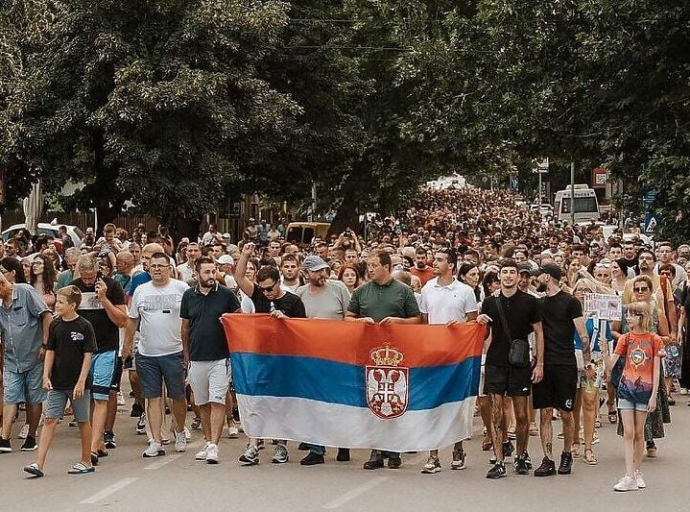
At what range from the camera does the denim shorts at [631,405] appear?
1123 cm

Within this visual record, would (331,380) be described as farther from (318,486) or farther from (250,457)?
(318,486)

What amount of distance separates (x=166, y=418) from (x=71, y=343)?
376 centimetres

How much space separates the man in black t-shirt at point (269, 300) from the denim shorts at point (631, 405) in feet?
10.1

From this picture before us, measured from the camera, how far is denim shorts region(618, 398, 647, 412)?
11234 mm

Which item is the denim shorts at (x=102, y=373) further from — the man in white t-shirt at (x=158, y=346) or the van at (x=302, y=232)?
the van at (x=302, y=232)

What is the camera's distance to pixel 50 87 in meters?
30.6

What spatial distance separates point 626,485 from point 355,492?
7.07ft

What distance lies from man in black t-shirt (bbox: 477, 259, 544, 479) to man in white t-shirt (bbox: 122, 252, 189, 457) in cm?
291

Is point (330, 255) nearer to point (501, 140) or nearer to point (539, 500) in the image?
point (539, 500)

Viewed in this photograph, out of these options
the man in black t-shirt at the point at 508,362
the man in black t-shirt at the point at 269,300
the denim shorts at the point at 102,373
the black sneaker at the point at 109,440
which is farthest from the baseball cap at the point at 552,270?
the black sneaker at the point at 109,440

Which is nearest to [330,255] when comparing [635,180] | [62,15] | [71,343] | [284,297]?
[284,297]

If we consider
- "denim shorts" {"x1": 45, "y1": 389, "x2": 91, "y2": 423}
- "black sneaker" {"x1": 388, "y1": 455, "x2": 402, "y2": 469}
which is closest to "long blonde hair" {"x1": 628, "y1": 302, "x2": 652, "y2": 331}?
"black sneaker" {"x1": 388, "y1": 455, "x2": 402, "y2": 469}

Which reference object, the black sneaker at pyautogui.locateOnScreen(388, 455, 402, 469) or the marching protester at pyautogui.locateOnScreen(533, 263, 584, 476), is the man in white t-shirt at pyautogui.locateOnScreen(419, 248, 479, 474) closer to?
the marching protester at pyautogui.locateOnScreen(533, 263, 584, 476)

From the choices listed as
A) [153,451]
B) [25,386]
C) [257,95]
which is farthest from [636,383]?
[257,95]
